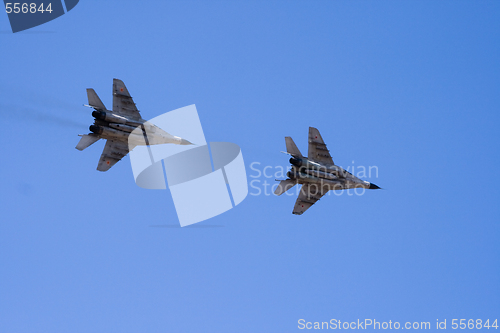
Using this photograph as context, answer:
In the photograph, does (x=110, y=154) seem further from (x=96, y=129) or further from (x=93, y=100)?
(x=93, y=100)

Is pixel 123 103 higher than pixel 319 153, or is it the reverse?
pixel 123 103

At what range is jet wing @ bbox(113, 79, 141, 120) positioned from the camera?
162 ft

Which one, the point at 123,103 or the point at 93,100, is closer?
the point at 93,100

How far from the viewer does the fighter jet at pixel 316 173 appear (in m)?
52.0

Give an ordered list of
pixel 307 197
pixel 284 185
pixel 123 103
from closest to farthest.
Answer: pixel 123 103 → pixel 284 185 → pixel 307 197

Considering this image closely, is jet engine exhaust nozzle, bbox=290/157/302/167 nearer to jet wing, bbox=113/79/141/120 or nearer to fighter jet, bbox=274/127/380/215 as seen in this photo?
fighter jet, bbox=274/127/380/215

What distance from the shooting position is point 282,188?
52469mm

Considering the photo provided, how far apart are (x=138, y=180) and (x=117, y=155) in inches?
97.1

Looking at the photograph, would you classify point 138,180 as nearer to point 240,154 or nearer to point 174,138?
point 174,138

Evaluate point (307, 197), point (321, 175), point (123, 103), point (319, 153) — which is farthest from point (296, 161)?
point (123, 103)

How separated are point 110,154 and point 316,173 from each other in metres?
16.0

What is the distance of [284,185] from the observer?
2069 inches

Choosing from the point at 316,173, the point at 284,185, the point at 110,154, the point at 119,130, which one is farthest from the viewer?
the point at 284,185

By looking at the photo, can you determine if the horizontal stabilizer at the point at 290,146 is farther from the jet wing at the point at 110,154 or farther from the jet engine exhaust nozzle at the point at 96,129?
the jet engine exhaust nozzle at the point at 96,129
